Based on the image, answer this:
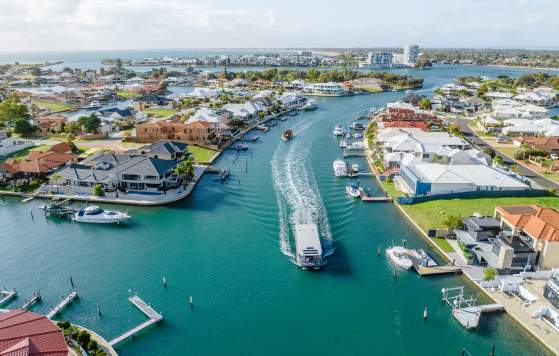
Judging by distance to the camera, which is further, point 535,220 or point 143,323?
point 535,220

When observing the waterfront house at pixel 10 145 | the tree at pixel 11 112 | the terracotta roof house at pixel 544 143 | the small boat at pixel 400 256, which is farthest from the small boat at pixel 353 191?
the tree at pixel 11 112

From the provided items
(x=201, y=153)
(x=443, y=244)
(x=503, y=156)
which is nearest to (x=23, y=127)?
(x=201, y=153)

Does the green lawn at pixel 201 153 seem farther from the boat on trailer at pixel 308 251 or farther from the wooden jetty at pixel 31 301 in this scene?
the wooden jetty at pixel 31 301

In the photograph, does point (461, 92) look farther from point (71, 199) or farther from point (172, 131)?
point (71, 199)

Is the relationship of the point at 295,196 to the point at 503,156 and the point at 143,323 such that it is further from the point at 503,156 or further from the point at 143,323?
the point at 503,156

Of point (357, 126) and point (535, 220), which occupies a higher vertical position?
point (535, 220)

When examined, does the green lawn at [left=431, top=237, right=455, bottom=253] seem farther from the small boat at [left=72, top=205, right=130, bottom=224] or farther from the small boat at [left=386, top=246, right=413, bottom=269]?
the small boat at [left=72, top=205, right=130, bottom=224]

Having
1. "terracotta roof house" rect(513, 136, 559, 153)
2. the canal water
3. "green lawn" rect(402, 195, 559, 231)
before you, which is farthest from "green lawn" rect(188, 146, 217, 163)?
"terracotta roof house" rect(513, 136, 559, 153)
